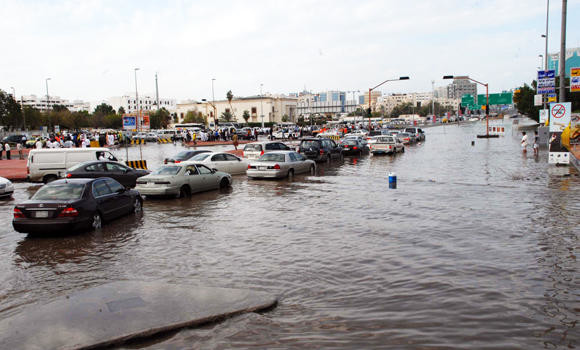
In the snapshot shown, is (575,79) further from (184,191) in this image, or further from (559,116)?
(184,191)

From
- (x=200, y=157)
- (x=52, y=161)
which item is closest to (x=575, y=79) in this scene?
(x=200, y=157)

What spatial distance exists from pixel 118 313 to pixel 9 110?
8488 centimetres

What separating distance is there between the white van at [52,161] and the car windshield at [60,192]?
1096 centimetres

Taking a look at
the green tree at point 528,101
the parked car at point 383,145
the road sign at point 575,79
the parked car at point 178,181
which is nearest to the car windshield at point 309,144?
the parked car at point 383,145

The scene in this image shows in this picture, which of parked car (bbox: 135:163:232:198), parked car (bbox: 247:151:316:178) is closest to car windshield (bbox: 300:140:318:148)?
parked car (bbox: 247:151:316:178)

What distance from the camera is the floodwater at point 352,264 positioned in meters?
6.02

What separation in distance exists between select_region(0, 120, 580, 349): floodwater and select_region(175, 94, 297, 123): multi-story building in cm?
13137

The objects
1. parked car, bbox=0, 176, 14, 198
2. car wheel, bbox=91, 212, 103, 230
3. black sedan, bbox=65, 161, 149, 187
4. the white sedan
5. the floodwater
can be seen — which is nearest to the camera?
the floodwater

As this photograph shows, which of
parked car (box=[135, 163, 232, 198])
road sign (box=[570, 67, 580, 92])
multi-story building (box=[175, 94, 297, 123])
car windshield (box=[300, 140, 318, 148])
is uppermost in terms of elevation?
multi-story building (box=[175, 94, 297, 123])

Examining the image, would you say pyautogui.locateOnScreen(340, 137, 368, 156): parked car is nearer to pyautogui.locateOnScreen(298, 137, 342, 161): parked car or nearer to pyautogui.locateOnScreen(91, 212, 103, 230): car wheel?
pyautogui.locateOnScreen(298, 137, 342, 161): parked car

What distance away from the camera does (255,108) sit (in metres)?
150

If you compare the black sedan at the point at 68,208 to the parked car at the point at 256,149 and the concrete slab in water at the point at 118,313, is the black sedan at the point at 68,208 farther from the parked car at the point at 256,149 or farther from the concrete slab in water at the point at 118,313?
the parked car at the point at 256,149

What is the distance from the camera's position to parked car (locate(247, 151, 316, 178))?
72.5 feet

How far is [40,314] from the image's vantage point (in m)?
→ 6.59
